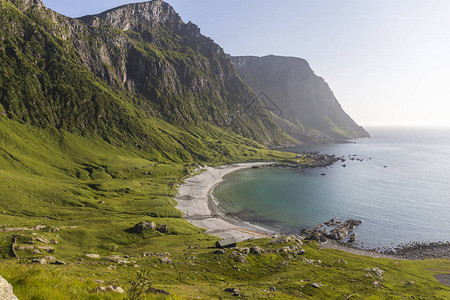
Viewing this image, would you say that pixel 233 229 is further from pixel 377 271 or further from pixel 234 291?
pixel 234 291

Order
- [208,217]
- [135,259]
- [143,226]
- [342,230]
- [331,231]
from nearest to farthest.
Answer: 1. [135,259]
2. [143,226]
3. [342,230]
4. [331,231]
5. [208,217]

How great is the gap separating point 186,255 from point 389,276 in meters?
63.7

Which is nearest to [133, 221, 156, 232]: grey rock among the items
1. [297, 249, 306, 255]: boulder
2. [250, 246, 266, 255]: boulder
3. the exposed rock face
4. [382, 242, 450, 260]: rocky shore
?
[250, 246, 266, 255]: boulder

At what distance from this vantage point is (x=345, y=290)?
56.4 m

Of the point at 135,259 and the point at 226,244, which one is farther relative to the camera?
the point at 226,244

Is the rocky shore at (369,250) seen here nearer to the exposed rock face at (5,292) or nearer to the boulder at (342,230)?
the boulder at (342,230)

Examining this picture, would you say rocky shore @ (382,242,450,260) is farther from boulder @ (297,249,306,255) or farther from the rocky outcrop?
boulder @ (297,249,306,255)

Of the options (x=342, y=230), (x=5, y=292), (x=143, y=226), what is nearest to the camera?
(x=5, y=292)

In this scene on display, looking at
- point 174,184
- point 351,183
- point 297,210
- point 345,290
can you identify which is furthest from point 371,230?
point 174,184

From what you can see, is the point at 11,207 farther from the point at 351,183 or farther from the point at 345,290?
the point at 351,183

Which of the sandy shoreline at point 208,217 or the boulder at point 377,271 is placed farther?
the sandy shoreline at point 208,217

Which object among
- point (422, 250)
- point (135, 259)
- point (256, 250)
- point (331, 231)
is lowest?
point (331, 231)

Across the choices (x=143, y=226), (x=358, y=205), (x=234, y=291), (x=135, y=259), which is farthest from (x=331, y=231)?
(x=135, y=259)

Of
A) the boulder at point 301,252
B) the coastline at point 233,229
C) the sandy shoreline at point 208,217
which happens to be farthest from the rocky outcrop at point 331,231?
the boulder at point 301,252
